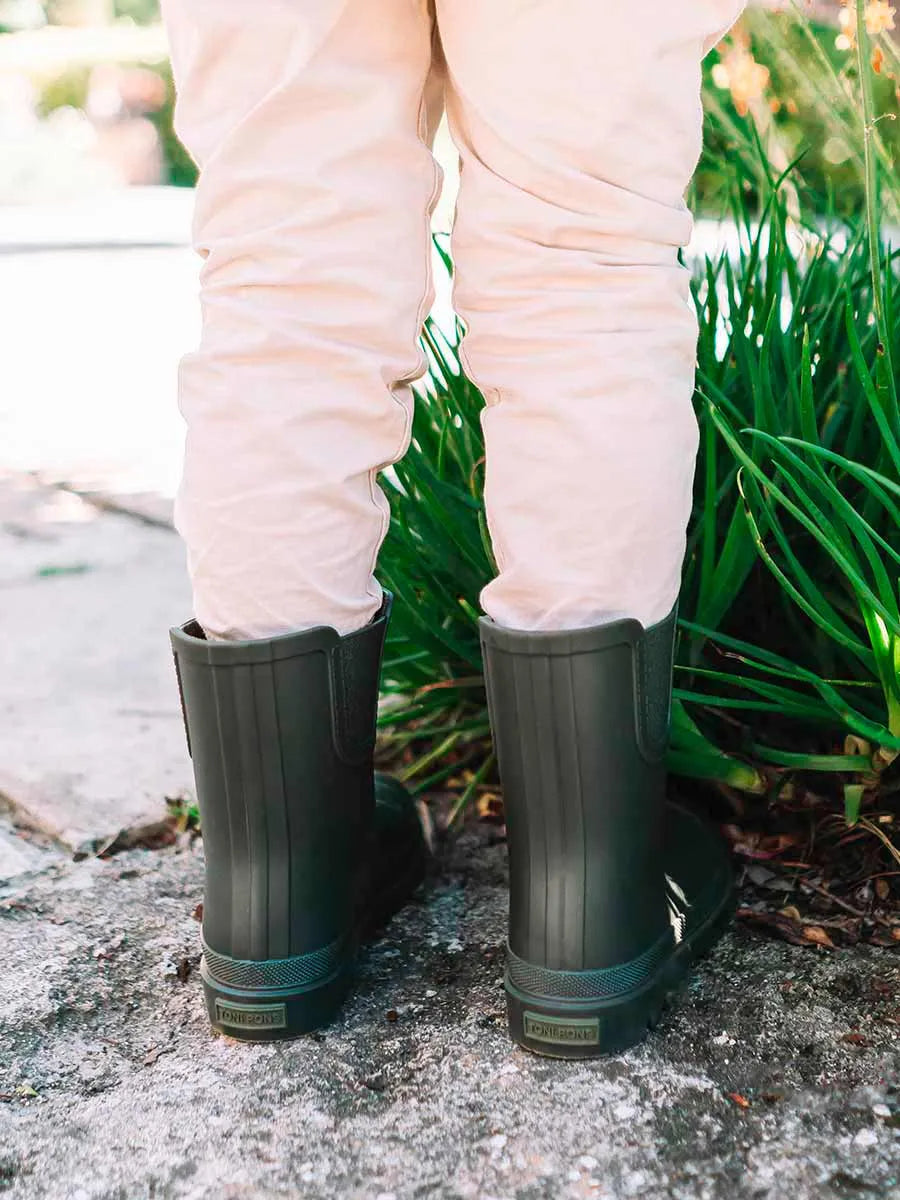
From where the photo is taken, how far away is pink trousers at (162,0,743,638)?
0.89 meters

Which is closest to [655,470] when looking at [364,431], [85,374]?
[364,431]

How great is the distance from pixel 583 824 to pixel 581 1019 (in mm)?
139

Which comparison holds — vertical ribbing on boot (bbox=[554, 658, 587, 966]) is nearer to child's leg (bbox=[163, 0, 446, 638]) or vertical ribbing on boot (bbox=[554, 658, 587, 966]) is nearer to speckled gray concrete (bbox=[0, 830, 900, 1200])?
speckled gray concrete (bbox=[0, 830, 900, 1200])

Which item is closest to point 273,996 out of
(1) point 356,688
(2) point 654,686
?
(1) point 356,688

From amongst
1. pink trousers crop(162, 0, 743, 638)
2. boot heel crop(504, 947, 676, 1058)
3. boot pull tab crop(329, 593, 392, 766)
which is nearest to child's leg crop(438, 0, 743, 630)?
pink trousers crop(162, 0, 743, 638)

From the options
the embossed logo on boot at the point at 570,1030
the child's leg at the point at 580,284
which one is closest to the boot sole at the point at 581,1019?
the embossed logo on boot at the point at 570,1030

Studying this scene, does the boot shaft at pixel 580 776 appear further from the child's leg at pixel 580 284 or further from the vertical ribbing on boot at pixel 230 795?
the vertical ribbing on boot at pixel 230 795

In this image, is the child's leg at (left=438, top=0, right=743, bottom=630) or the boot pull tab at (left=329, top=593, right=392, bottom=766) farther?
the boot pull tab at (left=329, top=593, right=392, bottom=766)

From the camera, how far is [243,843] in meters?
1.03

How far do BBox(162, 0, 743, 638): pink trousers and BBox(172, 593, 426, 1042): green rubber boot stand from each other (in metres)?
0.04

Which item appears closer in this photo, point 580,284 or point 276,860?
point 580,284

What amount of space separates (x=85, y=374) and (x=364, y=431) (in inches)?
116

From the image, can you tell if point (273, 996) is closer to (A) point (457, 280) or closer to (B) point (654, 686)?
(B) point (654, 686)

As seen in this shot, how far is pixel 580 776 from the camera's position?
38.9 inches
